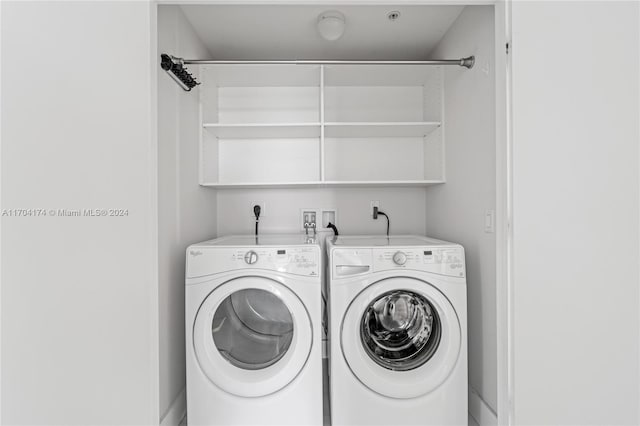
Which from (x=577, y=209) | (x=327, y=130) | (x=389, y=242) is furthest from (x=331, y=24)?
(x=577, y=209)

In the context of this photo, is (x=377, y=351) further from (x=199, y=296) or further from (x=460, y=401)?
(x=199, y=296)

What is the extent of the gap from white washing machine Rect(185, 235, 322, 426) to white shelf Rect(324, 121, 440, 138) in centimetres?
94

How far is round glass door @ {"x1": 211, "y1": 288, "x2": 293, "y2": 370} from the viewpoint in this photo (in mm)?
1753

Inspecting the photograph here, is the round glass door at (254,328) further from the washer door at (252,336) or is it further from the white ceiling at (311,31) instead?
the white ceiling at (311,31)

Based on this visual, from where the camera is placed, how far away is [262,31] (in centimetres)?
219

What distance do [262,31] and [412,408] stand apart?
2224 millimetres

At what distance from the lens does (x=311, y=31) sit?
2191mm

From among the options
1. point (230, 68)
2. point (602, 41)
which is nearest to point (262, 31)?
point (230, 68)

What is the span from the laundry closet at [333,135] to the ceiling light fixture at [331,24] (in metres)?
0.05

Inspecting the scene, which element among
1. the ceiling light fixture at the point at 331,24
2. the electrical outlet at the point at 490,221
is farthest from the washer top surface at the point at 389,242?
the ceiling light fixture at the point at 331,24

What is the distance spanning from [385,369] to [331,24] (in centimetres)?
183

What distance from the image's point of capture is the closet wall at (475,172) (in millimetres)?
1668

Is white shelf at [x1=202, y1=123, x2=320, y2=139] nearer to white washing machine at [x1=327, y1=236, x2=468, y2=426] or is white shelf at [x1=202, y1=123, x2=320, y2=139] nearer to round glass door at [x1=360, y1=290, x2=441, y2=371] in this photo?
white washing machine at [x1=327, y1=236, x2=468, y2=426]

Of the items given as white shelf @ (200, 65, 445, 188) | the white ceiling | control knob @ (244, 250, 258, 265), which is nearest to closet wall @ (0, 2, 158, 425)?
control knob @ (244, 250, 258, 265)
